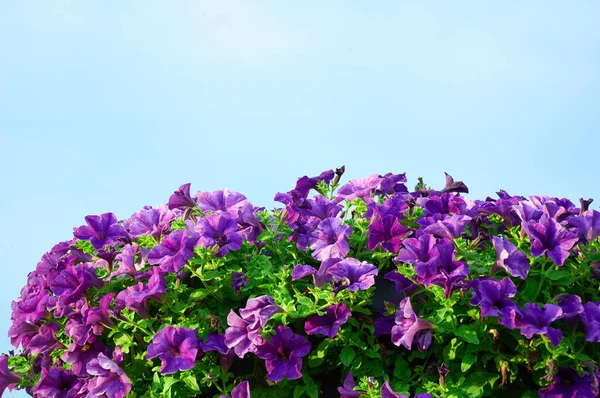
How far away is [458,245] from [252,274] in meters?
1.03

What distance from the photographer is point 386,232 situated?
3611 millimetres

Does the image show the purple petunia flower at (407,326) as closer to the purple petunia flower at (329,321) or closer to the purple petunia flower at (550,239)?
the purple petunia flower at (329,321)

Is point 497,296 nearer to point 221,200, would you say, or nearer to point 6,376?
point 221,200

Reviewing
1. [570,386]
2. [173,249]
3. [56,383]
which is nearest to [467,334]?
[570,386]

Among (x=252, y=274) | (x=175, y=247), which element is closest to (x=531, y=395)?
(x=252, y=274)

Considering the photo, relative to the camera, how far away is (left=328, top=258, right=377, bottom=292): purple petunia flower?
335cm

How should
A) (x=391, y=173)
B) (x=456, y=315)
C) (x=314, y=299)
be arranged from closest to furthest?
(x=456, y=315) → (x=314, y=299) → (x=391, y=173)

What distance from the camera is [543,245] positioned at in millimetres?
3482

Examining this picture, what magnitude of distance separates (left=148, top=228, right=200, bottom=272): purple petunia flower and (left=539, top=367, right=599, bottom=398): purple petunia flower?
1790 mm

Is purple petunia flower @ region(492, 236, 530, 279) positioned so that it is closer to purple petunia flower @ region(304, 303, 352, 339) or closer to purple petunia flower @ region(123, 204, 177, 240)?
purple petunia flower @ region(304, 303, 352, 339)

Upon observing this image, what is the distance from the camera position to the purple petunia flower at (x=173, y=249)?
3.58 meters

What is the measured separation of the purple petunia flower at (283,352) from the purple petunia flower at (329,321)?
80mm

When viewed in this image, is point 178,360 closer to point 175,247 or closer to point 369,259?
point 175,247

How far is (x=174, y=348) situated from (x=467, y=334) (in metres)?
1.39
